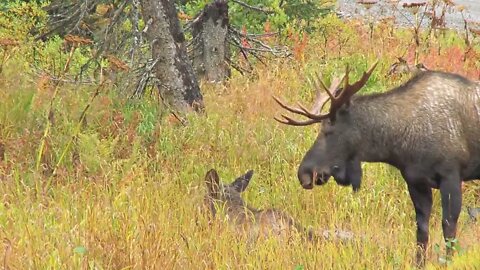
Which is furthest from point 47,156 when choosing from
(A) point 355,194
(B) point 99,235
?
(A) point 355,194

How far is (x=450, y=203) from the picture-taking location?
19.2 feet

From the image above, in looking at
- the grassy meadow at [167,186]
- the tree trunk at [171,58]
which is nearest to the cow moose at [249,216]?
the grassy meadow at [167,186]

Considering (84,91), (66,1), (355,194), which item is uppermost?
(66,1)

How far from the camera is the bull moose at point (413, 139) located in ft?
19.3

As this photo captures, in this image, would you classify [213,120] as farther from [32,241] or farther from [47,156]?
[32,241]

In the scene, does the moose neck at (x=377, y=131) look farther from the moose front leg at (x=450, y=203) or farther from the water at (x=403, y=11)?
the water at (x=403, y=11)

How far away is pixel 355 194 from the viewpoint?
268 inches

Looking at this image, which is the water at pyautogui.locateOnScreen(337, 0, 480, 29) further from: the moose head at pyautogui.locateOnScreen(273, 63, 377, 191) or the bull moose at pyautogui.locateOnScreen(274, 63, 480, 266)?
the moose head at pyautogui.locateOnScreen(273, 63, 377, 191)

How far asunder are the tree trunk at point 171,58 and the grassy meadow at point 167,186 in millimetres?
254

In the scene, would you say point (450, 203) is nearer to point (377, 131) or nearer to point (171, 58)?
point (377, 131)

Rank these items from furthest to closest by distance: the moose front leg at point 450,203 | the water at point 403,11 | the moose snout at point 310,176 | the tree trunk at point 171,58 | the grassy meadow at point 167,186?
the water at point 403,11 < the tree trunk at point 171,58 < the moose snout at point 310,176 < the moose front leg at point 450,203 < the grassy meadow at point 167,186

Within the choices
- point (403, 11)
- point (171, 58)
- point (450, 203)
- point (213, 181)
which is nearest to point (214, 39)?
point (171, 58)

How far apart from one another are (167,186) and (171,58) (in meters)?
2.28

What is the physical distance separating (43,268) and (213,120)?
3.37 meters
